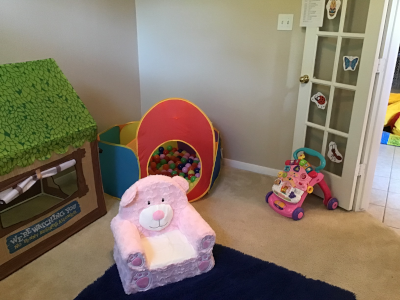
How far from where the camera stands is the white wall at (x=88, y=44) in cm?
224

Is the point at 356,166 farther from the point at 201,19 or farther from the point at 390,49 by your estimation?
the point at 201,19

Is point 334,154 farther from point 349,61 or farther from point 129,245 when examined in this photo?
point 129,245

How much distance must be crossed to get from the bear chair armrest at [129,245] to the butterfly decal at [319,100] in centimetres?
147

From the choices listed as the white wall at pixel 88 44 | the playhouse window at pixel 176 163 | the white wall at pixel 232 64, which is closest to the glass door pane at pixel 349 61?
the white wall at pixel 232 64

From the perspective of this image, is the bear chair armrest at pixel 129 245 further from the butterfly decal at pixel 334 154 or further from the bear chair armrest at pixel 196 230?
the butterfly decal at pixel 334 154

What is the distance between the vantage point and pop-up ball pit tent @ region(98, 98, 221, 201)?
7.83 ft

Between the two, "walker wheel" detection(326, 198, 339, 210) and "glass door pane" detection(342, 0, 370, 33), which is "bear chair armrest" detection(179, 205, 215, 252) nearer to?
"walker wheel" detection(326, 198, 339, 210)

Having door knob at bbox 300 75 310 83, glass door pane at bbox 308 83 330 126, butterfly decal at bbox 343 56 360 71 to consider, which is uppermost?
butterfly decal at bbox 343 56 360 71

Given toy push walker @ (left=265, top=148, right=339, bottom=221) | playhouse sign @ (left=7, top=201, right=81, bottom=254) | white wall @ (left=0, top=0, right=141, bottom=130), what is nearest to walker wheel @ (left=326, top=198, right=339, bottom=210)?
toy push walker @ (left=265, top=148, right=339, bottom=221)

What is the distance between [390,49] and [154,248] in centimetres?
168

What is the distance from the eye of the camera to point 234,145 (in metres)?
3.03

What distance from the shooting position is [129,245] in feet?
5.38

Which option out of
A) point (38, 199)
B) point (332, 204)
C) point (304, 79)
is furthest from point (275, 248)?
point (38, 199)

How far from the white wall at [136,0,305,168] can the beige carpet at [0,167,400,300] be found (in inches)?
22.3
